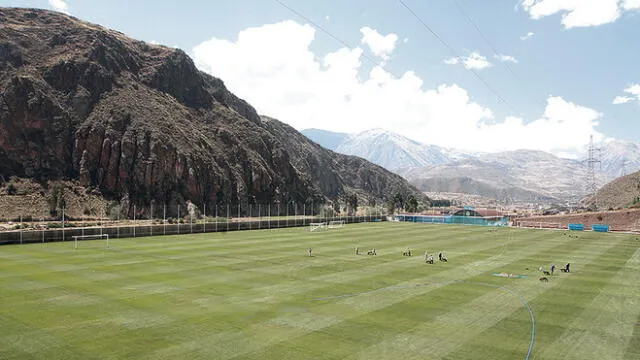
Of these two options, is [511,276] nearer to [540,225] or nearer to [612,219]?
[540,225]

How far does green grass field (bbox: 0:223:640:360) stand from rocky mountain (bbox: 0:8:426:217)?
312 feet

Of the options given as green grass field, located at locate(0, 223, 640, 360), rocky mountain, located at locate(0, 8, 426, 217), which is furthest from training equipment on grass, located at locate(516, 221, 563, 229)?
rocky mountain, located at locate(0, 8, 426, 217)

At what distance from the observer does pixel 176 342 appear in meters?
18.5

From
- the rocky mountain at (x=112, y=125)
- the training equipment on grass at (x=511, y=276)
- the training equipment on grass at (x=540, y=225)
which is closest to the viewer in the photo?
the training equipment on grass at (x=511, y=276)

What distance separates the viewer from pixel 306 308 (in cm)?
2420

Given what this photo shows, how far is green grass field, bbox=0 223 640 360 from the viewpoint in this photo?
1823 cm

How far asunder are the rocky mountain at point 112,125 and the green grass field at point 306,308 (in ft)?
312

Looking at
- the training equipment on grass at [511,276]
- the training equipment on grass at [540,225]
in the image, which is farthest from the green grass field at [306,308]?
the training equipment on grass at [540,225]

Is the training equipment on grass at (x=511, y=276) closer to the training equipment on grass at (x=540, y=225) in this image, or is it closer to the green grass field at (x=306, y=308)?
the green grass field at (x=306, y=308)

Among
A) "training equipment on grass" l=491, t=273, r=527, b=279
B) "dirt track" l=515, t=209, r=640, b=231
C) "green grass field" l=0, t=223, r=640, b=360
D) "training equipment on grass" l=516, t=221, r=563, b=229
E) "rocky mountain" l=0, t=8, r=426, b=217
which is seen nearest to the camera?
"green grass field" l=0, t=223, r=640, b=360

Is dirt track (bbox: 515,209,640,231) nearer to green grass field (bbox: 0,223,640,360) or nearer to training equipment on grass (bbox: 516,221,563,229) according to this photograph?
training equipment on grass (bbox: 516,221,563,229)

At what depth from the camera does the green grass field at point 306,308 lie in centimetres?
1823

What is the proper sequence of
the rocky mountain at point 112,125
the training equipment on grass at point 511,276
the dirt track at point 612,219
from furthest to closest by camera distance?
the rocky mountain at point 112,125 → the dirt track at point 612,219 → the training equipment on grass at point 511,276

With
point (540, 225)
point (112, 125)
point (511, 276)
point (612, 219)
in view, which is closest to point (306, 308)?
point (511, 276)
